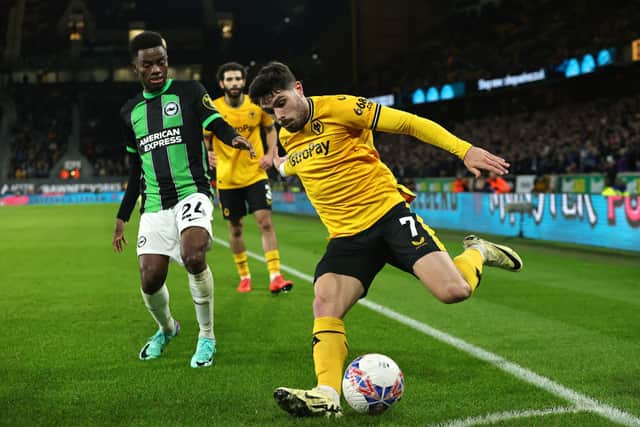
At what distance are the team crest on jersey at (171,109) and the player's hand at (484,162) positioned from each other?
222 cm

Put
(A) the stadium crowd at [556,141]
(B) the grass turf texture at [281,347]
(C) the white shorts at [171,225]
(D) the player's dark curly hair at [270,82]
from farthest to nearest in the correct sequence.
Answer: (A) the stadium crowd at [556,141], (C) the white shorts at [171,225], (D) the player's dark curly hair at [270,82], (B) the grass turf texture at [281,347]

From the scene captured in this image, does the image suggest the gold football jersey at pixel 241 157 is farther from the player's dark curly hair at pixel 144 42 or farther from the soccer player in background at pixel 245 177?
the player's dark curly hair at pixel 144 42

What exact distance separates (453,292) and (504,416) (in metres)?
0.70

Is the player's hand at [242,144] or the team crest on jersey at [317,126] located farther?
the player's hand at [242,144]

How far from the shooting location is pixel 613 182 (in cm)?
1916

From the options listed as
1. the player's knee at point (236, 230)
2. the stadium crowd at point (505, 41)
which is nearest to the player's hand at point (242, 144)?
the player's knee at point (236, 230)

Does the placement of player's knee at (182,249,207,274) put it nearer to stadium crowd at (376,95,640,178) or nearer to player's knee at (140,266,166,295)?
player's knee at (140,266,166,295)

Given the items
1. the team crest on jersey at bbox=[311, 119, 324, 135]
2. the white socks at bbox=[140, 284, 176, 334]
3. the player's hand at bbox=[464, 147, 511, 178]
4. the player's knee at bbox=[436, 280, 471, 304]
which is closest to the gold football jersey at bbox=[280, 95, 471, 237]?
the team crest on jersey at bbox=[311, 119, 324, 135]

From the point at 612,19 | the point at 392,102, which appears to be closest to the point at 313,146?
the point at 612,19

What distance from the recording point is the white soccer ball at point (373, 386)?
3.87m

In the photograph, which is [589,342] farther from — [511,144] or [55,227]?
[511,144]

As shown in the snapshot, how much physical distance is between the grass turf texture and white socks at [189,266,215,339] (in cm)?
26

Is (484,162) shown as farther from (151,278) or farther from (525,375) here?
(151,278)

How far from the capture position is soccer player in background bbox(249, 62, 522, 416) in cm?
414
